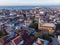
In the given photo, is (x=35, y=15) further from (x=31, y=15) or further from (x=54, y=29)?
(x=54, y=29)

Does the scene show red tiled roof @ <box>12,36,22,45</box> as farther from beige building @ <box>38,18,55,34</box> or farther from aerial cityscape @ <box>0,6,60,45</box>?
beige building @ <box>38,18,55,34</box>

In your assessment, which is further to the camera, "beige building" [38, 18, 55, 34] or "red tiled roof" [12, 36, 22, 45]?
"beige building" [38, 18, 55, 34]

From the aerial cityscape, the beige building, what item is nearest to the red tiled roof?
the aerial cityscape

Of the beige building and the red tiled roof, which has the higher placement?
the beige building

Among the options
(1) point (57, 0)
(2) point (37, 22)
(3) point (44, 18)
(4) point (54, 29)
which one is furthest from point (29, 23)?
Answer: (1) point (57, 0)

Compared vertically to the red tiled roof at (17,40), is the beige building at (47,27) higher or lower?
higher

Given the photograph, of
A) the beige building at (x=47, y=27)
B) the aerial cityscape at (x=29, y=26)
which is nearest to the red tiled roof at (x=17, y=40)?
the aerial cityscape at (x=29, y=26)

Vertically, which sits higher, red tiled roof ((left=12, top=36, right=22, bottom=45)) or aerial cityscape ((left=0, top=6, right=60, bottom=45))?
aerial cityscape ((left=0, top=6, right=60, bottom=45))

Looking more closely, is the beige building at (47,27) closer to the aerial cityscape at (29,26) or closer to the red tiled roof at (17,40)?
the aerial cityscape at (29,26)
